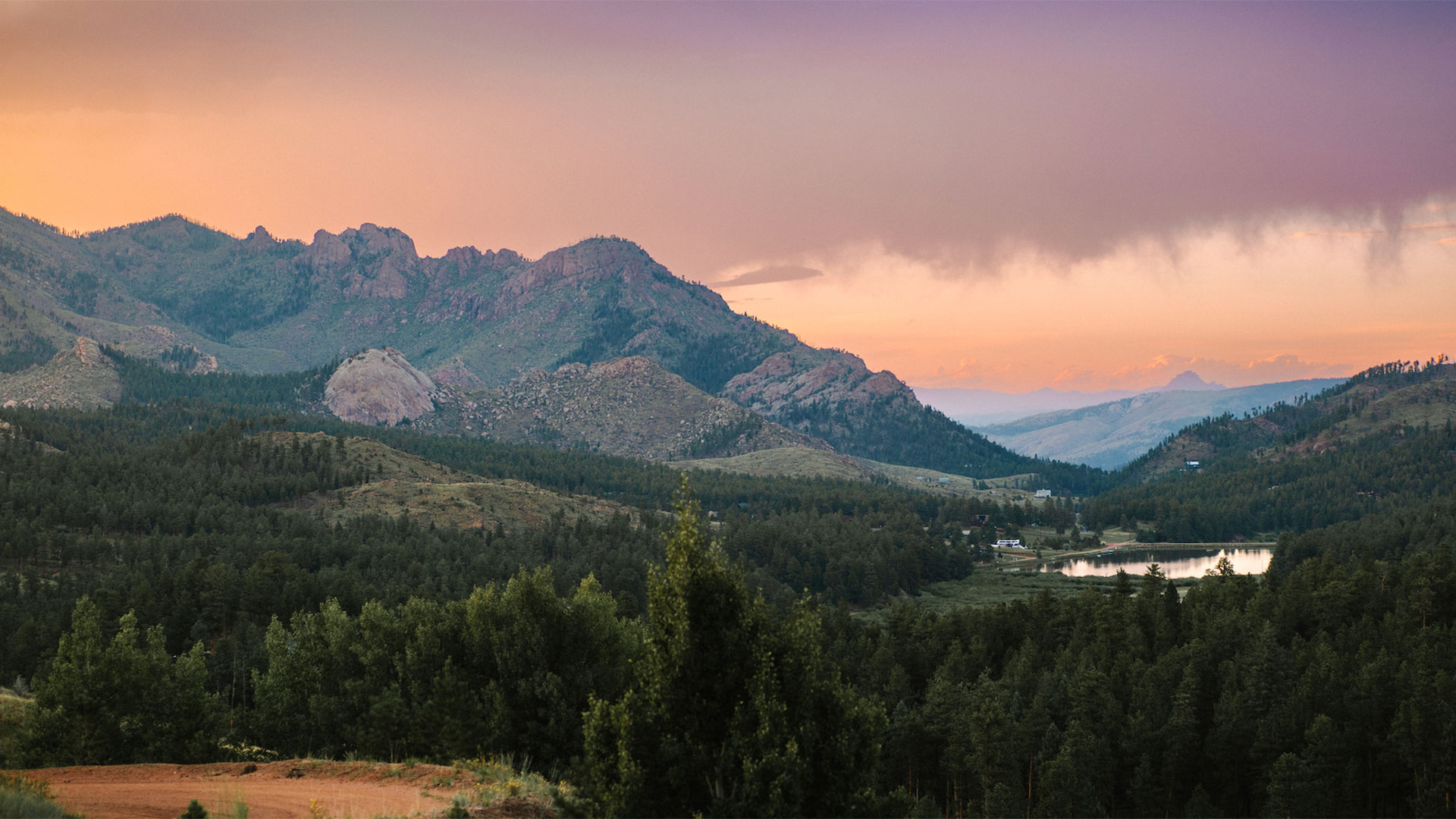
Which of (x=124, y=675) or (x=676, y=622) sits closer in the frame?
(x=676, y=622)

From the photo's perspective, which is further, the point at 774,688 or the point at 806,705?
the point at 806,705

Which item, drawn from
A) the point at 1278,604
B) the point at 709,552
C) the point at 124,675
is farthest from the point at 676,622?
the point at 1278,604

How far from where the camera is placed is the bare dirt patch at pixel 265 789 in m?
36.7

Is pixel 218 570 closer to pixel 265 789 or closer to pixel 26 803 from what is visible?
pixel 265 789

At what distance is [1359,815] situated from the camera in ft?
261

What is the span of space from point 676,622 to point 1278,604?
113m

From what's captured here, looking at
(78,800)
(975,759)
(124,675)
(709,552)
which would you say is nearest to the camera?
(709,552)

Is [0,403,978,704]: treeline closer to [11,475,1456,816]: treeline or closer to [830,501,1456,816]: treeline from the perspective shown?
[11,475,1456,816]: treeline

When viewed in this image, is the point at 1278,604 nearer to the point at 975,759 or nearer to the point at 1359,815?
the point at 1359,815

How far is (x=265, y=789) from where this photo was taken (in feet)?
135

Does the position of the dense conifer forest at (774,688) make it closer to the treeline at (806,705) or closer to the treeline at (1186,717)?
the treeline at (806,705)

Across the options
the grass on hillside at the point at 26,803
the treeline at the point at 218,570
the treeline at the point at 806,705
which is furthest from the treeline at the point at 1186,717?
the grass on hillside at the point at 26,803

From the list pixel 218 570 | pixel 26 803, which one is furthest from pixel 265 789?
pixel 218 570

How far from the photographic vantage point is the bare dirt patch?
120 feet
